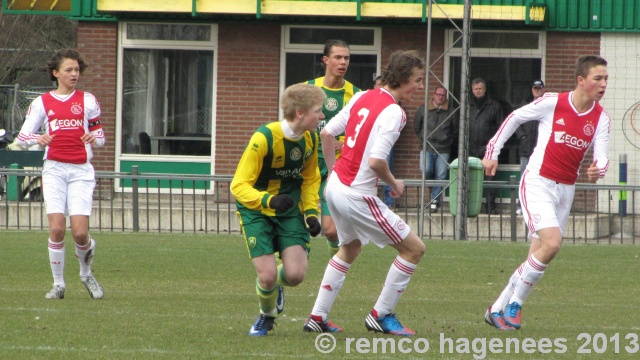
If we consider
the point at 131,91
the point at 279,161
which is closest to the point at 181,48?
the point at 131,91

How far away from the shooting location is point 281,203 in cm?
726

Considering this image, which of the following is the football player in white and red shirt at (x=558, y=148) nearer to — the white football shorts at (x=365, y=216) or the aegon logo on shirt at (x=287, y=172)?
the white football shorts at (x=365, y=216)

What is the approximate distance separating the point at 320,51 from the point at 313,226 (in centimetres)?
1334

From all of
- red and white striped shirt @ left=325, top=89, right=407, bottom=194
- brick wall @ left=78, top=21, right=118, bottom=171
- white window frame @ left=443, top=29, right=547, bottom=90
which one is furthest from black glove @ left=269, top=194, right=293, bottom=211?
brick wall @ left=78, top=21, right=118, bottom=171

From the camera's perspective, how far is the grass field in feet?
23.4

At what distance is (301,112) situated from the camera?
7.54 metres

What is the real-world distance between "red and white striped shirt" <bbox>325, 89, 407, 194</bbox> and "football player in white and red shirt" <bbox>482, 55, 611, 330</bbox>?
116 centimetres

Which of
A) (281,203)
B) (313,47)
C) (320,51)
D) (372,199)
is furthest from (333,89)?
(313,47)

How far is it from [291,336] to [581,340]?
6.45 ft

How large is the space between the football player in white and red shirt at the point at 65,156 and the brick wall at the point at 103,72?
11.2m

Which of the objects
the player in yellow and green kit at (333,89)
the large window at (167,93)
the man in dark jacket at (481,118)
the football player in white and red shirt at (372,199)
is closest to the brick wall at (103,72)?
the large window at (167,93)

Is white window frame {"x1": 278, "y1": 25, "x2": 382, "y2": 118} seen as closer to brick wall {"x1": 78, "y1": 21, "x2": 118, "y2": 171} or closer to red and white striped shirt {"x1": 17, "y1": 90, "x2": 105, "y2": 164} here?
brick wall {"x1": 78, "y1": 21, "x2": 118, "y2": 171}

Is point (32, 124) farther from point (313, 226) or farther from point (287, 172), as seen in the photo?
point (313, 226)

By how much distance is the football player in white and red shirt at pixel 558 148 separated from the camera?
8.41 meters
